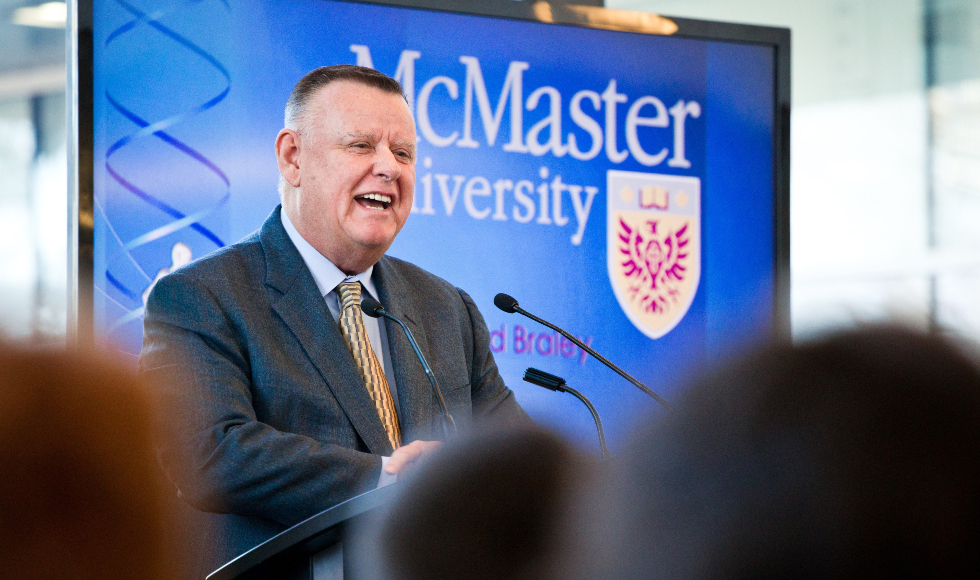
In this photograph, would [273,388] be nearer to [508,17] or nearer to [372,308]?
[372,308]

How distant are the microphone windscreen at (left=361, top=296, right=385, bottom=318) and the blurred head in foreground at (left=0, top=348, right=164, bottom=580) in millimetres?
1817

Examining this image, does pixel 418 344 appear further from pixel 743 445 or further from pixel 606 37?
pixel 743 445

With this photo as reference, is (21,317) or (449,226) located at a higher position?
(449,226)

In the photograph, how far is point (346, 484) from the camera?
1918mm

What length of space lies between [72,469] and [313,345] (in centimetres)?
187

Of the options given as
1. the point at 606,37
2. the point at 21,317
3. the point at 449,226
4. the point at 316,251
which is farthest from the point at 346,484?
the point at 606,37

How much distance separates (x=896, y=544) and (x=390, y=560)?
24 cm

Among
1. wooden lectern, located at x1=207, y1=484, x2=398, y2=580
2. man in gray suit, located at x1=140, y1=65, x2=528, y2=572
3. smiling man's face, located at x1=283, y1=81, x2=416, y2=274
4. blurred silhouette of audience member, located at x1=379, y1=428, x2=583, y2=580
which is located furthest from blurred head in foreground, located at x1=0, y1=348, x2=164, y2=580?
smiling man's face, located at x1=283, y1=81, x2=416, y2=274

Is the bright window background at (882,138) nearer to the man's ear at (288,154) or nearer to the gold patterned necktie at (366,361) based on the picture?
the man's ear at (288,154)

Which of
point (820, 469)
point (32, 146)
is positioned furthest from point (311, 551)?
point (32, 146)

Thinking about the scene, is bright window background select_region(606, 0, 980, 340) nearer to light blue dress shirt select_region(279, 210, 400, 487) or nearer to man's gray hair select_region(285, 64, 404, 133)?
man's gray hair select_region(285, 64, 404, 133)

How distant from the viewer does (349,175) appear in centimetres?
251

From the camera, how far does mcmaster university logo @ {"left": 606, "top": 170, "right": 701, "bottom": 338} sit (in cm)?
332

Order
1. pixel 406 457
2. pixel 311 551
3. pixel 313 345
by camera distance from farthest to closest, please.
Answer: pixel 313 345, pixel 406 457, pixel 311 551
